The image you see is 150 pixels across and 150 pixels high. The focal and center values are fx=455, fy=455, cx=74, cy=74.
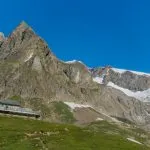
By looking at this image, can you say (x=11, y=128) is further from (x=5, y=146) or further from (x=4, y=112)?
(x=4, y=112)

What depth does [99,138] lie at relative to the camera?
8938 cm

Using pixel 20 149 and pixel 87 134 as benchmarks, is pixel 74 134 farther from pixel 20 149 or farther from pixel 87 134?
pixel 20 149

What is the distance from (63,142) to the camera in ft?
261

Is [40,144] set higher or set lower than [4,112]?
lower

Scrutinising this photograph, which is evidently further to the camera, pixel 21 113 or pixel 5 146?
pixel 21 113

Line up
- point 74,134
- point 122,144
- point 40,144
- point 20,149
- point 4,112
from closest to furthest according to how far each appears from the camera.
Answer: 1. point 20,149
2. point 40,144
3. point 122,144
4. point 74,134
5. point 4,112

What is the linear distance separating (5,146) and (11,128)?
23.6 meters

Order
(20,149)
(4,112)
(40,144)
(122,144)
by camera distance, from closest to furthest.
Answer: (20,149) < (40,144) < (122,144) < (4,112)

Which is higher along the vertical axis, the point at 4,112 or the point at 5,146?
the point at 4,112

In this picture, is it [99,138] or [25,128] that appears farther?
[25,128]

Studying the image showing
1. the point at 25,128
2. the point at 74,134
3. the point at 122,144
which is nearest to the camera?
the point at 122,144

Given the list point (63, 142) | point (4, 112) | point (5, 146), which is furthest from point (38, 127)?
point (4, 112)

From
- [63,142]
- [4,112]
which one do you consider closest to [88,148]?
[63,142]

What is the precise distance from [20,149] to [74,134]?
2312 cm
